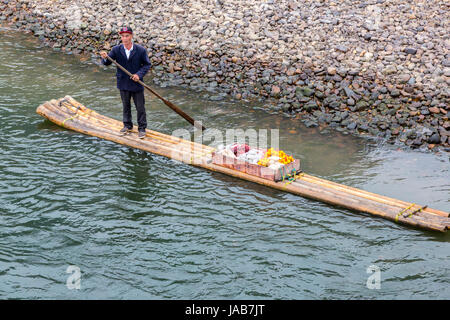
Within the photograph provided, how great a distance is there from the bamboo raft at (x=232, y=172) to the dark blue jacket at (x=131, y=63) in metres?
1.36

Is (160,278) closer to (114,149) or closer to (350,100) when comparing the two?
(114,149)

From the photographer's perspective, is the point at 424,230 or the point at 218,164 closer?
the point at 424,230

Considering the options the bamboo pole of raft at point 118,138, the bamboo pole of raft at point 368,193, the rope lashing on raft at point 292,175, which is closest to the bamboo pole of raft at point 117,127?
the bamboo pole of raft at point 118,138

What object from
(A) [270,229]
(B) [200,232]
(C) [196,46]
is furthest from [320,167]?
(C) [196,46]

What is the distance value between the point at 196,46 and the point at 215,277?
11.5 metres

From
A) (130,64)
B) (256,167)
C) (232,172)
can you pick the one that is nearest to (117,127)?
(130,64)

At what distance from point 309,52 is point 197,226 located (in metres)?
8.82

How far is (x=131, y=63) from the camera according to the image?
12656mm

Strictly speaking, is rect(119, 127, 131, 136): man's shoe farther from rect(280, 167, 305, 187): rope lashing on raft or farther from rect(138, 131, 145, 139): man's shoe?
rect(280, 167, 305, 187): rope lashing on raft

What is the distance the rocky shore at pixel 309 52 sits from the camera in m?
15.0

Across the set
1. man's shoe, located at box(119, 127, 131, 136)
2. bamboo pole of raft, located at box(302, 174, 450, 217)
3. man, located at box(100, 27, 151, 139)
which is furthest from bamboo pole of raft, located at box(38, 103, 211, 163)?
bamboo pole of raft, located at box(302, 174, 450, 217)

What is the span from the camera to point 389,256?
946 centimetres

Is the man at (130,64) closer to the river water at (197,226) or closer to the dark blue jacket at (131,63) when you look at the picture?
the dark blue jacket at (131,63)

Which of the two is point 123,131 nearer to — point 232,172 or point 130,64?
point 130,64
